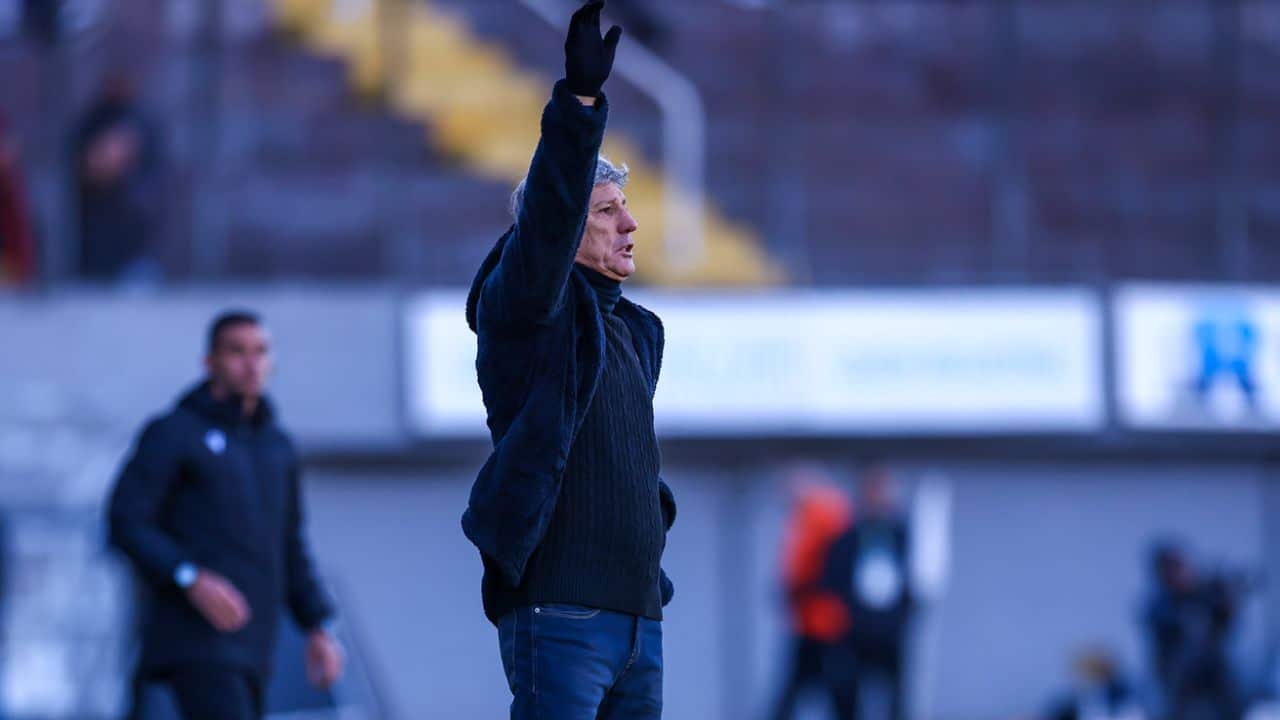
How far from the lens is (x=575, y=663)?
3771 mm

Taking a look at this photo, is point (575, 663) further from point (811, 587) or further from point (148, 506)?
point (811, 587)

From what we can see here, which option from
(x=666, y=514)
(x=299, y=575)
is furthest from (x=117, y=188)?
(x=666, y=514)

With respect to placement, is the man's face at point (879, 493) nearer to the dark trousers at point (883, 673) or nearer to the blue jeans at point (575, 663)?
the dark trousers at point (883, 673)

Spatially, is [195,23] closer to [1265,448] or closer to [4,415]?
[4,415]

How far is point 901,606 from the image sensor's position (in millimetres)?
13594

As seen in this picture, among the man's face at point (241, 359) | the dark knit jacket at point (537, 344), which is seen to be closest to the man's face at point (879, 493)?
the man's face at point (241, 359)

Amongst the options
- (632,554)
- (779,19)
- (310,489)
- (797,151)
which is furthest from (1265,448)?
(632,554)

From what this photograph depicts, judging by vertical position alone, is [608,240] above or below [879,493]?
above

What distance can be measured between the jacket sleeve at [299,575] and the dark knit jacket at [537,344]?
209cm

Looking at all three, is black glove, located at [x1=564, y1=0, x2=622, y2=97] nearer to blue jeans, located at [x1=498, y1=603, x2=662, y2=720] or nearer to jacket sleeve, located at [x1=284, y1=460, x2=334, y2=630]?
blue jeans, located at [x1=498, y1=603, x2=662, y2=720]

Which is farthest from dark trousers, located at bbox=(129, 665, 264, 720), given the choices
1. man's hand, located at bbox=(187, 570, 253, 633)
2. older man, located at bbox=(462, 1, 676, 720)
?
older man, located at bbox=(462, 1, 676, 720)

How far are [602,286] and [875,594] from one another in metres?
9.66

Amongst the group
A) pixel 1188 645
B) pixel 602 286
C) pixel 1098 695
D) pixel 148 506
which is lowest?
pixel 1098 695

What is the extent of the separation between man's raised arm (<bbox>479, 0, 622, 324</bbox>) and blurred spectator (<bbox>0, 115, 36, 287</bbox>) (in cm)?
1043
